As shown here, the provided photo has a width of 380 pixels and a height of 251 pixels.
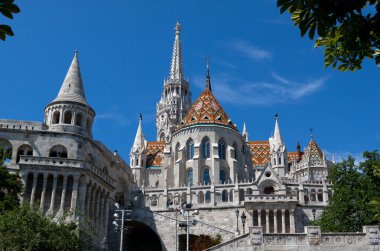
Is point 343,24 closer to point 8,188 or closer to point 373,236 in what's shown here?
point 373,236

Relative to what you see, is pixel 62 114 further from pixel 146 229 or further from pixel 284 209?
pixel 284 209

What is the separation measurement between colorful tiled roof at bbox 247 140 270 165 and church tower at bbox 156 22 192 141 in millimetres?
22299

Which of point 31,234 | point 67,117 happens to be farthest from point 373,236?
point 67,117

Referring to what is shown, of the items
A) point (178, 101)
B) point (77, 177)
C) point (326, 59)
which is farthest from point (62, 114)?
point (178, 101)

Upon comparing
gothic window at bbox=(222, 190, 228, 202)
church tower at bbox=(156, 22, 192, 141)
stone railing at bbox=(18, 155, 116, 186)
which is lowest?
gothic window at bbox=(222, 190, 228, 202)

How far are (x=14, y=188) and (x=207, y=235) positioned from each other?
15213mm

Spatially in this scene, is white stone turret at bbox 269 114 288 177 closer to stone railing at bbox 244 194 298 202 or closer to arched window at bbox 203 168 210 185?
arched window at bbox 203 168 210 185

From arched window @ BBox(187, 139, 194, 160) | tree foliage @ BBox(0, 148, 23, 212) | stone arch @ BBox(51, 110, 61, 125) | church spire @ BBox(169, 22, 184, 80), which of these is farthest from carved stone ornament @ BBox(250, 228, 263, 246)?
church spire @ BBox(169, 22, 184, 80)

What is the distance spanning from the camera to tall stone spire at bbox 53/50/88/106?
3878cm

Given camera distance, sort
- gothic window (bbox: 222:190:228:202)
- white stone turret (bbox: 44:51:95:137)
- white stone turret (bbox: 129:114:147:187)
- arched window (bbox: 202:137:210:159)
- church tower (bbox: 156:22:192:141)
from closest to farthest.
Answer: white stone turret (bbox: 44:51:95:137)
gothic window (bbox: 222:190:228:202)
arched window (bbox: 202:137:210:159)
white stone turret (bbox: 129:114:147:187)
church tower (bbox: 156:22:192:141)

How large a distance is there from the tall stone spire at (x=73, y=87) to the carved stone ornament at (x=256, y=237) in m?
20.8

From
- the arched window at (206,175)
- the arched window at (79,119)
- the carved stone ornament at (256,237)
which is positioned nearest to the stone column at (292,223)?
the arched window at (206,175)

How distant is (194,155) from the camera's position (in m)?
50.2

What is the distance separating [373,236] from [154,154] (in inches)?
1521
